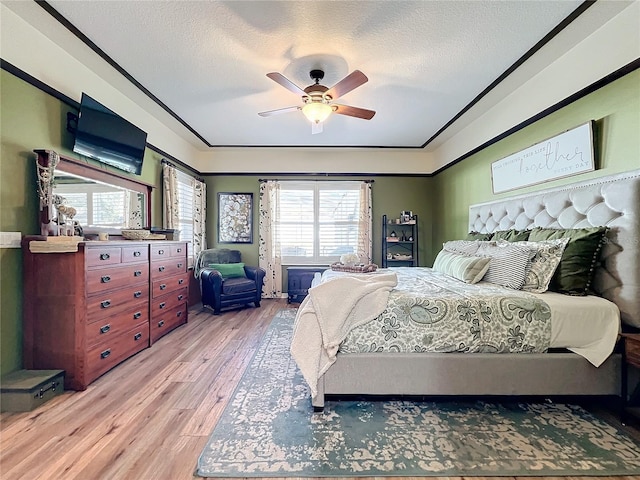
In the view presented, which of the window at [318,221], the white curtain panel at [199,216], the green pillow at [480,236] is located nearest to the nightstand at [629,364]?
the green pillow at [480,236]

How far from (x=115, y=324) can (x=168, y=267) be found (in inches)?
42.3

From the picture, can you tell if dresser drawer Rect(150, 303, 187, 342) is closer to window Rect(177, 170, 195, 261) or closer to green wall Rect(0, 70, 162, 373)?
green wall Rect(0, 70, 162, 373)

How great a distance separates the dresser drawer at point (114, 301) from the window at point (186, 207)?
5.86 feet

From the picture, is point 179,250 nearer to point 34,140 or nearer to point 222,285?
point 222,285

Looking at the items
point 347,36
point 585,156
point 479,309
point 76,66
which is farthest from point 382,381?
point 76,66

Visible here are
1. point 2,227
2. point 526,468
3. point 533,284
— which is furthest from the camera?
point 533,284

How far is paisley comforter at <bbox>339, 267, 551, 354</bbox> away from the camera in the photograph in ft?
6.47

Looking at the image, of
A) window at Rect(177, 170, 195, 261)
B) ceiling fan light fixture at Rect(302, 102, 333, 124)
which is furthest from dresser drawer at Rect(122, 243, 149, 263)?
ceiling fan light fixture at Rect(302, 102, 333, 124)

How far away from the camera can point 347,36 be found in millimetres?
2348

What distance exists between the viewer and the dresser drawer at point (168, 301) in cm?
328

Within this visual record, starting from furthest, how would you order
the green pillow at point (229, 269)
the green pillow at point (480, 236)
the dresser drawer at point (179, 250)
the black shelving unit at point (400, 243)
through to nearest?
the black shelving unit at point (400, 243)
the green pillow at point (229, 269)
the dresser drawer at point (179, 250)
the green pillow at point (480, 236)

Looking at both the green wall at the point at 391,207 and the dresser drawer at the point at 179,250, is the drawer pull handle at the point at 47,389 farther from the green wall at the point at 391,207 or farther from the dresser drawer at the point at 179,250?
the green wall at the point at 391,207

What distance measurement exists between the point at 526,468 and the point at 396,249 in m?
4.38

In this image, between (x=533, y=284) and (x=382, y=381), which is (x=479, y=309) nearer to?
(x=533, y=284)
